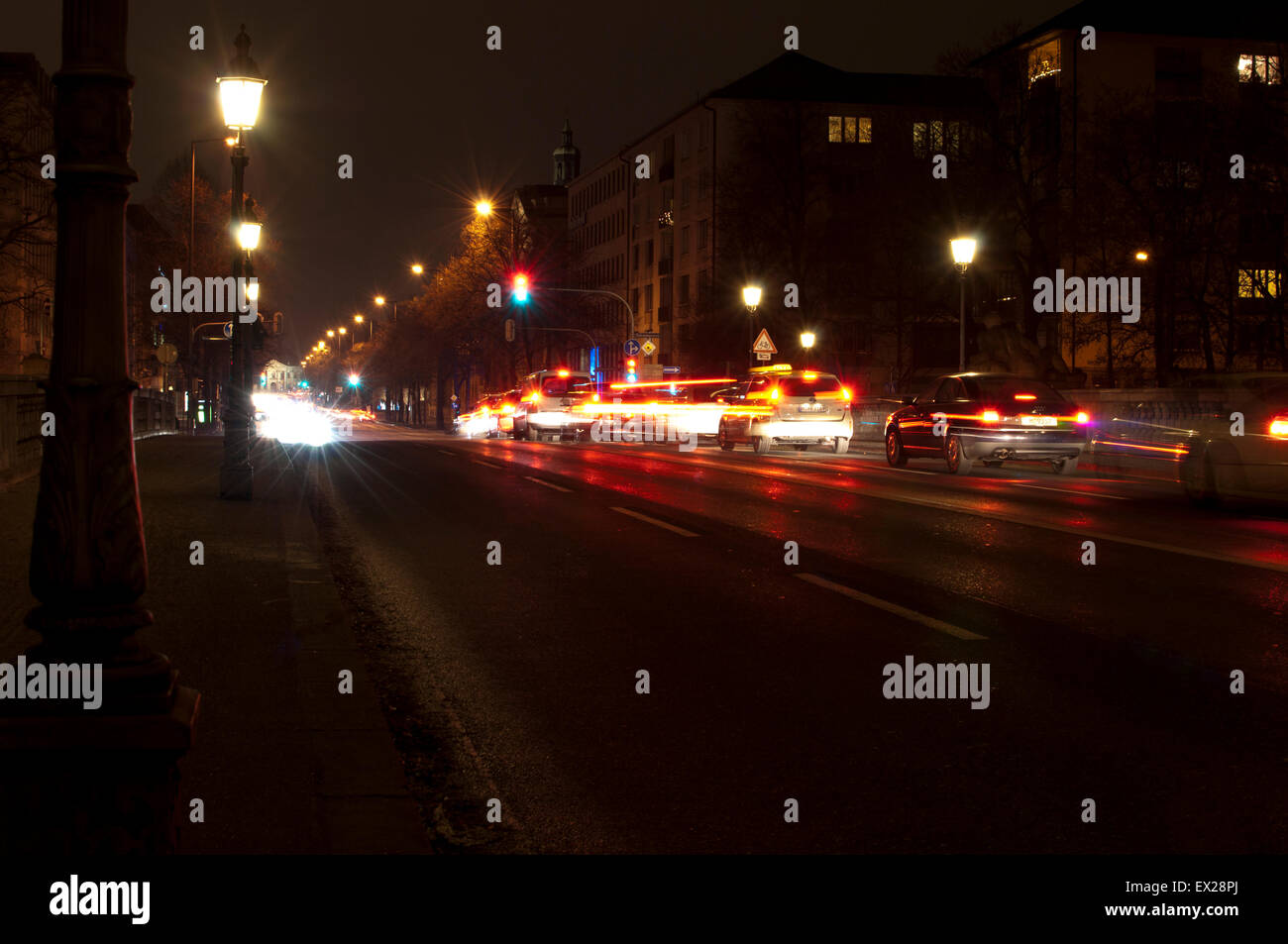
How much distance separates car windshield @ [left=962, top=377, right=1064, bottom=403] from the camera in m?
24.9

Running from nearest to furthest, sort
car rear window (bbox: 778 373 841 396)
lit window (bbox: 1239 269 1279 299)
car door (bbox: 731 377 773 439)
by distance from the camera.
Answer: car rear window (bbox: 778 373 841 396) < car door (bbox: 731 377 773 439) < lit window (bbox: 1239 269 1279 299)

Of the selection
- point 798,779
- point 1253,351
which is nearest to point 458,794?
point 798,779

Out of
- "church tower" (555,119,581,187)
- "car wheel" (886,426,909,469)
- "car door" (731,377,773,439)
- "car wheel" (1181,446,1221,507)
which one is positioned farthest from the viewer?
"church tower" (555,119,581,187)

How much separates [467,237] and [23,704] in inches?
3501

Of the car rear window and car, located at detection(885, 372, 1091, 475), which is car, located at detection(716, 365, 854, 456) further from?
car, located at detection(885, 372, 1091, 475)

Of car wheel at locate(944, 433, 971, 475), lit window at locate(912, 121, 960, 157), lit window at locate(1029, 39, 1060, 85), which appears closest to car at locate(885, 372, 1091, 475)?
car wheel at locate(944, 433, 971, 475)

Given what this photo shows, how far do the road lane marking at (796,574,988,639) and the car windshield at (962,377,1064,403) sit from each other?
583 inches

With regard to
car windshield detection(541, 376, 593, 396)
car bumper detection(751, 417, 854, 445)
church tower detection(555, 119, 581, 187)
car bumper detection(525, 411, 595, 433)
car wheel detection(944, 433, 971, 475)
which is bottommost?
car wheel detection(944, 433, 971, 475)

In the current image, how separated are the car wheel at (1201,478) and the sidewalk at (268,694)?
10306 mm

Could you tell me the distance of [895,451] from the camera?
1102 inches

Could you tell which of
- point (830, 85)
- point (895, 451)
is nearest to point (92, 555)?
point (895, 451)

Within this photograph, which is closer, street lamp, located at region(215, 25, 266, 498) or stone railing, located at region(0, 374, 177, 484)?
street lamp, located at region(215, 25, 266, 498)

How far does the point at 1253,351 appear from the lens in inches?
2285

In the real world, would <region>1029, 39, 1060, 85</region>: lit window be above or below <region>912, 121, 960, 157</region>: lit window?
above
